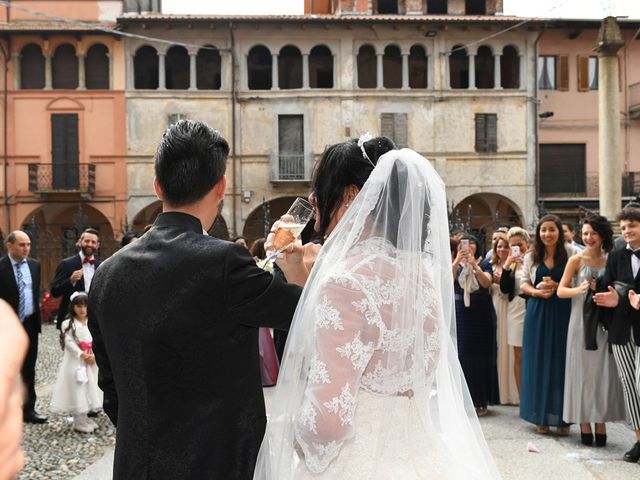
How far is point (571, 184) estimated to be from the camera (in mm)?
29406

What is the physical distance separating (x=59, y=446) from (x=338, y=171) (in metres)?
4.95

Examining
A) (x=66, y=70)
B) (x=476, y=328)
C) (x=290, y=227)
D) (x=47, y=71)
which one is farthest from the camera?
(x=66, y=70)

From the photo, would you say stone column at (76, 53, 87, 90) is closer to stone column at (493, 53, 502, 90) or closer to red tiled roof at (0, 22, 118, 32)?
red tiled roof at (0, 22, 118, 32)

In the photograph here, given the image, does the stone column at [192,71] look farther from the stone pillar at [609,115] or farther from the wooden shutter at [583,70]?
the stone pillar at [609,115]

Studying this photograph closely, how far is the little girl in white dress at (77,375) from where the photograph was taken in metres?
6.65

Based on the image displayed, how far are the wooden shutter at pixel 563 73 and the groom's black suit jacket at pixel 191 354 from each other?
29.9 m

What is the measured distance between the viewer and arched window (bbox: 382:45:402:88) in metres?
27.2

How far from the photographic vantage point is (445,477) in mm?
2090

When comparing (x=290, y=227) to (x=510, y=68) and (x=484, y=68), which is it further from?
(x=510, y=68)

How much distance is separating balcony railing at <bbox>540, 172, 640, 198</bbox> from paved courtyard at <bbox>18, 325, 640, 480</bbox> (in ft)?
77.2

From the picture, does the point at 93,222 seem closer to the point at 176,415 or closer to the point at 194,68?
the point at 194,68

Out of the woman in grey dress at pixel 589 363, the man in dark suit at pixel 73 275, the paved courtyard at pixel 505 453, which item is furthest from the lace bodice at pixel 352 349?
the man in dark suit at pixel 73 275

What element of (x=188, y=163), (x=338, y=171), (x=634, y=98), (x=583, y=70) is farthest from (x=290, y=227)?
(x=634, y=98)

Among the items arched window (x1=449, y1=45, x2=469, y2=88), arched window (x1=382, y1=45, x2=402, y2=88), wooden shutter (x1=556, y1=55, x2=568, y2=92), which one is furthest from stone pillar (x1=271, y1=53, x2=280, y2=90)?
wooden shutter (x1=556, y1=55, x2=568, y2=92)
